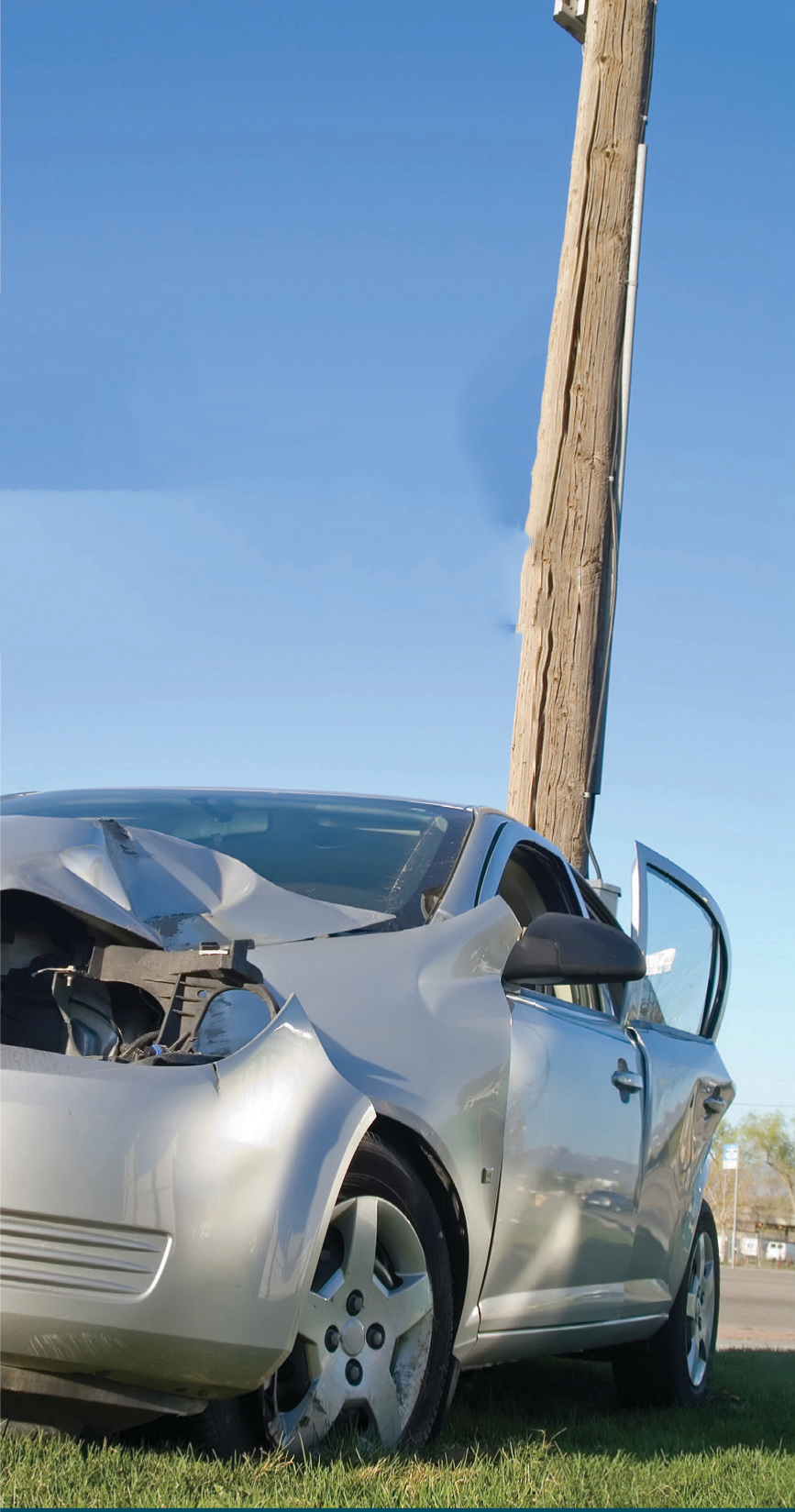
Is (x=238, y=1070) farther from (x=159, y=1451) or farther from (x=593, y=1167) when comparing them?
(x=593, y=1167)

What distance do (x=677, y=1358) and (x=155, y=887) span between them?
9.71 ft

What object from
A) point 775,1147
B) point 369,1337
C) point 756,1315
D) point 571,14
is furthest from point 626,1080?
point 775,1147

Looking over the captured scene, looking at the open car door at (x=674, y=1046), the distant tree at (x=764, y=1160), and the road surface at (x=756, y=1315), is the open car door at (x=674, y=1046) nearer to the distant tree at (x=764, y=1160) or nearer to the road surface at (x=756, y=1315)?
the road surface at (x=756, y=1315)

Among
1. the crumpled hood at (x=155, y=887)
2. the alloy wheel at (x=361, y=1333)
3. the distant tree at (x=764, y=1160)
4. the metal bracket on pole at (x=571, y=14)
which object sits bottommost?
the distant tree at (x=764, y=1160)

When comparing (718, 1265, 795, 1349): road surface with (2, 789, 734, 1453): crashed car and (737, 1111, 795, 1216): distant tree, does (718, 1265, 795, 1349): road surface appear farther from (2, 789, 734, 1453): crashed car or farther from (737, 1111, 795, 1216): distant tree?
(737, 1111, 795, 1216): distant tree

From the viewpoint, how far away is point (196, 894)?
3.39 m

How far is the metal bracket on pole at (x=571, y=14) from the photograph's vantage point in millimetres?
7953

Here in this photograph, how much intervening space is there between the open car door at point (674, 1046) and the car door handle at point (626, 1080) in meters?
0.12

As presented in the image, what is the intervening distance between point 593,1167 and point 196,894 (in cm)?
155

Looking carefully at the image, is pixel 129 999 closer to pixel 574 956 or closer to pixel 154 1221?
pixel 154 1221

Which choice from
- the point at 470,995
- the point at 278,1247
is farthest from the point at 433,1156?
the point at 278,1247

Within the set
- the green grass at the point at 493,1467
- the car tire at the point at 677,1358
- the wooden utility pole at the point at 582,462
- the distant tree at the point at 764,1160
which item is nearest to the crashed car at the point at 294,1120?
the green grass at the point at 493,1467

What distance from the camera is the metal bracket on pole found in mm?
7953

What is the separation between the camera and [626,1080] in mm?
4605
